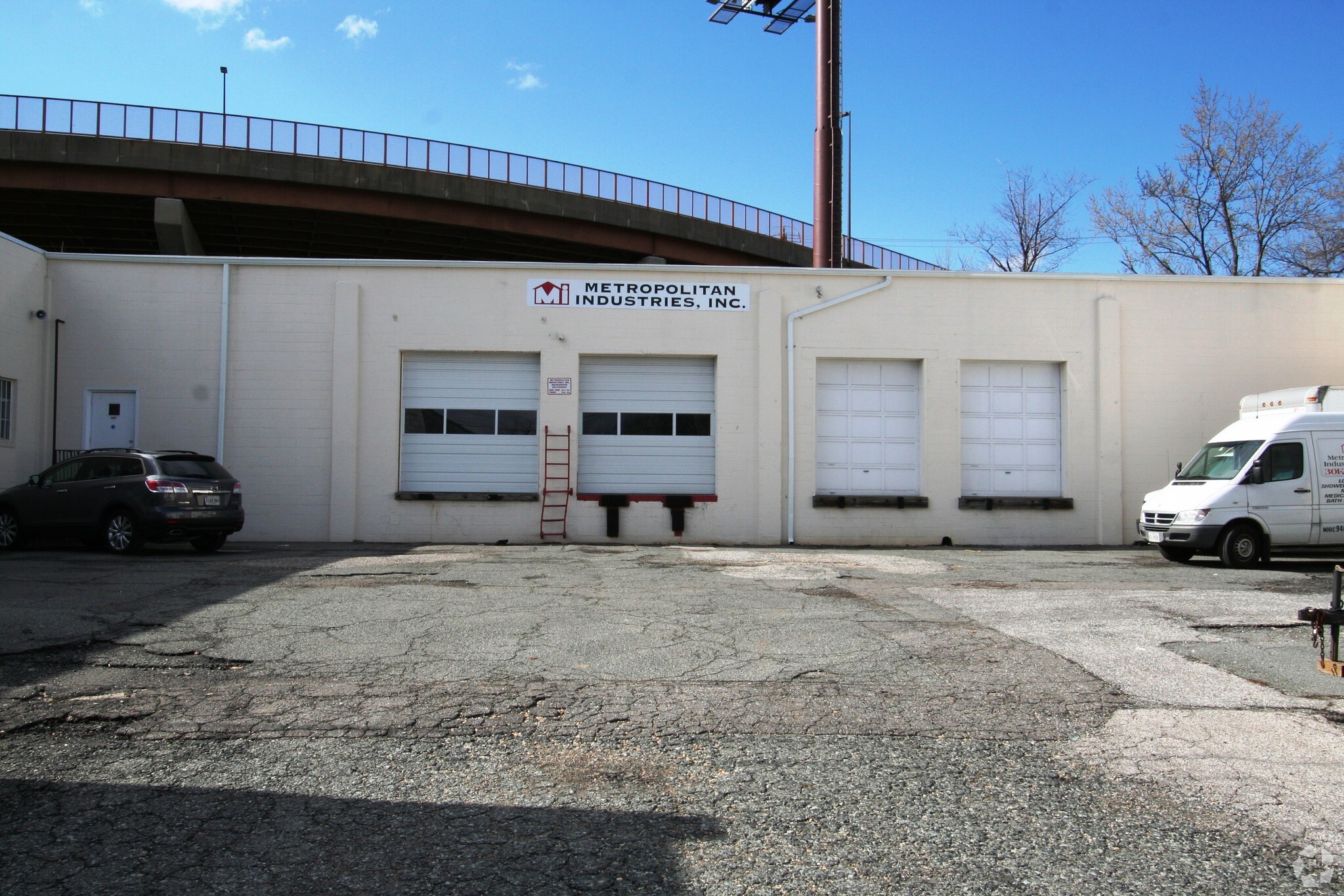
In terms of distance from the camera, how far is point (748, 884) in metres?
3.42

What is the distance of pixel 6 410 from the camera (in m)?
16.9

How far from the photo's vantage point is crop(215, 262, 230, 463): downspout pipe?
18.1 meters

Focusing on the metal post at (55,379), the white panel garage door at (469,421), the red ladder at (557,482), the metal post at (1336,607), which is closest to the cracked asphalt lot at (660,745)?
the metal post at (1336,607)

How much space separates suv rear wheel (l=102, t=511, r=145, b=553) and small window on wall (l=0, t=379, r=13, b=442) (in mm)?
4359

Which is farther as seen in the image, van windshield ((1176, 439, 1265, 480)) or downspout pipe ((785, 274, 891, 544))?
downspout pipe ((785, 274, 891, 544))

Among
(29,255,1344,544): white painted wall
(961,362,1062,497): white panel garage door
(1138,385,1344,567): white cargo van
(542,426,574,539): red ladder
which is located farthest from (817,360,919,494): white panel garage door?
(1138,385,1344,567): white cargo van

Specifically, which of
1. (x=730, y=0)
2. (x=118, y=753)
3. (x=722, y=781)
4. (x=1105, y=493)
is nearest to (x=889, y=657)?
(x=722, y=781)

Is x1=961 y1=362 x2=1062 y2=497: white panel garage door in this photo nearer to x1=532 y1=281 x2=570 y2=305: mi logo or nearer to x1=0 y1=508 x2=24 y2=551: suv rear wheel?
x1=532 y1=281 x2=570 y2=305: mi logo

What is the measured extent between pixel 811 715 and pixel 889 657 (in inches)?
64.6

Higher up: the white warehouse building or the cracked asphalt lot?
the white warehouse building

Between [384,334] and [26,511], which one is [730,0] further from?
[26,511]

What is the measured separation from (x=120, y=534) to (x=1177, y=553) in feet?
50.6

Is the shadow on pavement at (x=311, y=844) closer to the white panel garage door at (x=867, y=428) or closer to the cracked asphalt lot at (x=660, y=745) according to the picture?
the cracked asphalt lot at (x=660, y=745)

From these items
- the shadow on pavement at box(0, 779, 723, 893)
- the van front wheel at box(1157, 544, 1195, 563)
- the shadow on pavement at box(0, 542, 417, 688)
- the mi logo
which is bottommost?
the shadow on pavement at box(0, 779, 723, 893)
